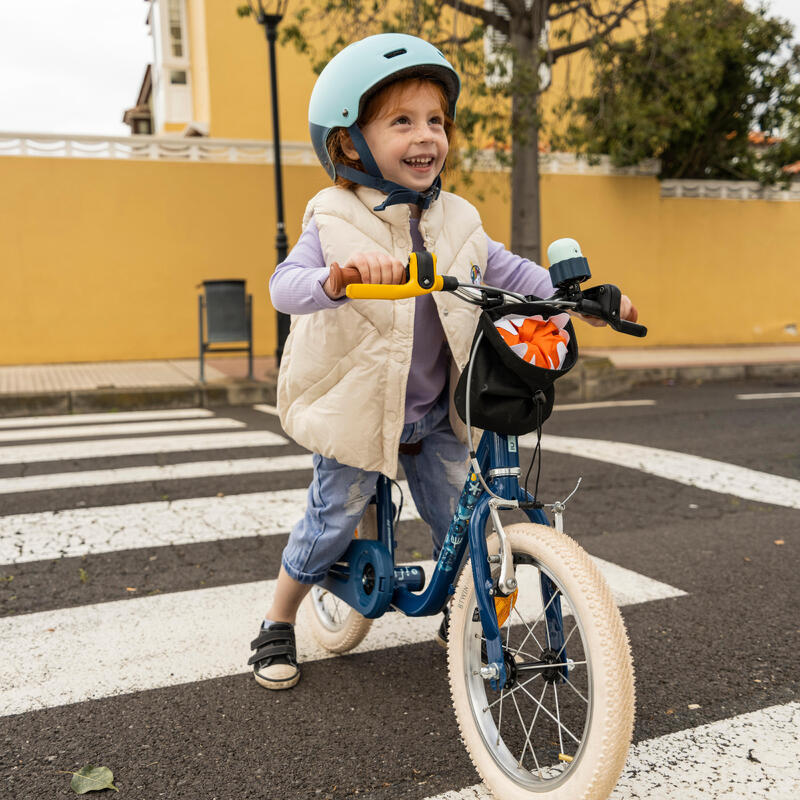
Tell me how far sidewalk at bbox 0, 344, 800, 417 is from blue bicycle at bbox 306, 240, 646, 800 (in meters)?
7.36

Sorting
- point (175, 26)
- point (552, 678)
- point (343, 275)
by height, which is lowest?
point (552, 678)

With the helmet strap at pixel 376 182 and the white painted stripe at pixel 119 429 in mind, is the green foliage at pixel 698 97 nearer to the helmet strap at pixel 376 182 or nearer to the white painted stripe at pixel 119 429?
the white painted stripe at pixel 119 429

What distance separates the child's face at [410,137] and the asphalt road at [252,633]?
61.4 inches

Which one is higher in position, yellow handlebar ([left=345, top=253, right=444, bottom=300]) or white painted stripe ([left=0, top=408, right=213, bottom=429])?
yellow handlebar ([left=345, top=253, right=444, bottom=300])

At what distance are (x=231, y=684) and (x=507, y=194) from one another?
12318mm

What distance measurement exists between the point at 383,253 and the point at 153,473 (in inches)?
152

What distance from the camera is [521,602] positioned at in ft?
7.61

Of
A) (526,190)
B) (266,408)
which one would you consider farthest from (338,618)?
(526,190)

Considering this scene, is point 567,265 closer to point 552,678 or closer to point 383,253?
point 383,253

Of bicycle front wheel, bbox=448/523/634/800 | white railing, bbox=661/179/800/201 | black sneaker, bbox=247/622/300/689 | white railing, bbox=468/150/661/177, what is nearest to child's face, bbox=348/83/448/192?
bicycle front wheel, bbox=448/523/634/800

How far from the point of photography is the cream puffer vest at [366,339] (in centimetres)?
228

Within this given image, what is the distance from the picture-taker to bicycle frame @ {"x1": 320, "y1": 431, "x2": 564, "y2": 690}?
2.02 meters

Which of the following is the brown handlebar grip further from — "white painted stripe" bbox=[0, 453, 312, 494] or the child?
"white painted stripe" bbox=[0, 453, 312, 494]

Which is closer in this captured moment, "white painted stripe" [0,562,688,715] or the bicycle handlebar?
the bicycle handlebar
